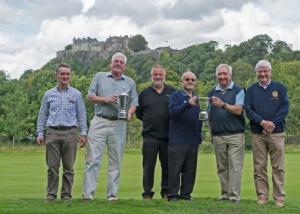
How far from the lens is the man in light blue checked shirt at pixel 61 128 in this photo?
367 inches

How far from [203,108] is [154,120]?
78 centimetres

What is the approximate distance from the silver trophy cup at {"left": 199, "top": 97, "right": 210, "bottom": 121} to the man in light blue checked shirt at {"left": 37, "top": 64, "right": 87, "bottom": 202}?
1.74 m

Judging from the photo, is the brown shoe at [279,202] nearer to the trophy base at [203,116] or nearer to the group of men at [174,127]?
the group of men at [174,127]

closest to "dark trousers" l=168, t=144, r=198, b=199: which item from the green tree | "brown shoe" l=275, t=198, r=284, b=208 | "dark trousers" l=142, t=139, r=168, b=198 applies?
"dark trousers" l=142, t=139, r=168, b=198

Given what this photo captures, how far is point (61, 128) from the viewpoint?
932 cm

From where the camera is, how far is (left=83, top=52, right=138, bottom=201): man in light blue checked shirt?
9.53 metres

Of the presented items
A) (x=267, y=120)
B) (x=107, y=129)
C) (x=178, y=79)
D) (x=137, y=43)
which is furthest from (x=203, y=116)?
(x=137, y=43)

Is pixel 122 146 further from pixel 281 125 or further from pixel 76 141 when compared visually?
pixel 281 125

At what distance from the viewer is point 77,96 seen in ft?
31.1

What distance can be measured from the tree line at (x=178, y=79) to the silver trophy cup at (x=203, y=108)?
22.9 metres

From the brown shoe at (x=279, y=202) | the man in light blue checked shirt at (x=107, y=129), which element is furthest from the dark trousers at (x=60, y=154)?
the brown shoe at (x=279, y=202)

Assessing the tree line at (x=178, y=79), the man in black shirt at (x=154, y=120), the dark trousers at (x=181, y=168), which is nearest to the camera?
the dark trousers at (x=181, y=168)

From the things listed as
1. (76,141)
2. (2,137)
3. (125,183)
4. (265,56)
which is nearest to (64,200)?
(76,141)

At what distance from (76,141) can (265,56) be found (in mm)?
107117
